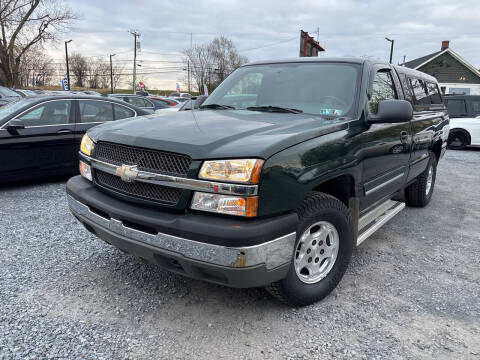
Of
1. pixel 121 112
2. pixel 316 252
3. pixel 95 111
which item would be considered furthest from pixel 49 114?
pixel 316 252

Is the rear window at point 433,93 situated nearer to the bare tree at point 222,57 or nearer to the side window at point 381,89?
the side window at point 381,89

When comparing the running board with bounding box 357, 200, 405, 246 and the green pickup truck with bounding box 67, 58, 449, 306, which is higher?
the green pickup truck with bounding box 67, 58, 449, 306

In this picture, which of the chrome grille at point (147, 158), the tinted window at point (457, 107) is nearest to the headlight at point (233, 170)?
the chrome grille at point (147, 158)

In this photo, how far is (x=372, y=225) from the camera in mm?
3480

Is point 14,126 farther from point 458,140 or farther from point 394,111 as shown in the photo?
point 458,140

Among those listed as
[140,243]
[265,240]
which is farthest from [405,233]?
[140,243]

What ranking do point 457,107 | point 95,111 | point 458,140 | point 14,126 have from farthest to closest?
point 457,107
point 458,140
point 95,111
point 14,126

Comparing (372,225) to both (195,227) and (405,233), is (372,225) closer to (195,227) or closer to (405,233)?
(405,233)

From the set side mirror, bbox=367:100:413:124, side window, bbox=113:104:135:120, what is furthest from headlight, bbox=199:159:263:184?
side window, bbox=113:104:135:120

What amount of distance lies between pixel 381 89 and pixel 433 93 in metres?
2.30

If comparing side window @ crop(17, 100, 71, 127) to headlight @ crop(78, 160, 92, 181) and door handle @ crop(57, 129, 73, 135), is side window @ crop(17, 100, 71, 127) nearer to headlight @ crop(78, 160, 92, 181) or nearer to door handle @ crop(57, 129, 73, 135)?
door handle @ crop(57, 129, 73, 135)

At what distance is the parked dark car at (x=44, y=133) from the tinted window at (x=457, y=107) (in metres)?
11.4

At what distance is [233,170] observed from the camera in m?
2.07

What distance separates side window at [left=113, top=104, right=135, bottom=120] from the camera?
261 inches
